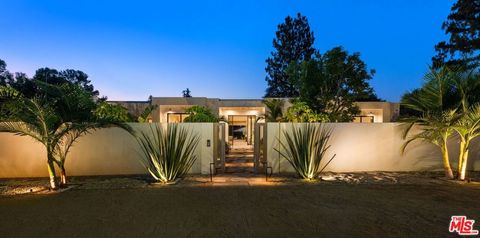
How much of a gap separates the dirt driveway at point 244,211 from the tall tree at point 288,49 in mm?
24317

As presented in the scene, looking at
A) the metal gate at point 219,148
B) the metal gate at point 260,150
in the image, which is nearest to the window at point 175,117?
the metal gate at point 219,148

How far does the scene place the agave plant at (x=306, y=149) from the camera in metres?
7.78

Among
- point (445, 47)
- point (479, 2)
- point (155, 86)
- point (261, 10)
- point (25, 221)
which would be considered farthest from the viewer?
point (261, 10)

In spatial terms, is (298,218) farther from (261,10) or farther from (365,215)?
(261,10)

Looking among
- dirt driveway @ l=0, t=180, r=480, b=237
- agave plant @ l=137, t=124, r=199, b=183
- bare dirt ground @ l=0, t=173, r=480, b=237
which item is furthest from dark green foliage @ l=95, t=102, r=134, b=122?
dirt driveway @ l=0, t=180, r=480, b=237

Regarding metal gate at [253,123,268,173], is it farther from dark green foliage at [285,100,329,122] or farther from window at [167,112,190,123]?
window at [167,112,190,123]

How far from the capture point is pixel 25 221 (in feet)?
15.3

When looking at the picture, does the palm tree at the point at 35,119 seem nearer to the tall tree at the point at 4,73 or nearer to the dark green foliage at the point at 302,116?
the dark green foliage at the point at 302,116

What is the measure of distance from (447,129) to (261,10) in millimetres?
33386

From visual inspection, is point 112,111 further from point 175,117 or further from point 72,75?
point 72,75

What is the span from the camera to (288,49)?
30531mm

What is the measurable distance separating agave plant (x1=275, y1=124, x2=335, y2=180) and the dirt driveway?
832 mm

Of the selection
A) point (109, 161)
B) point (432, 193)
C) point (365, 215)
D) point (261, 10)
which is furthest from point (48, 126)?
point (261, 10)

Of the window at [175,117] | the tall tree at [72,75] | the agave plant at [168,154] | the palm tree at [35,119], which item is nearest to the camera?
the palm tree at [35,119]
